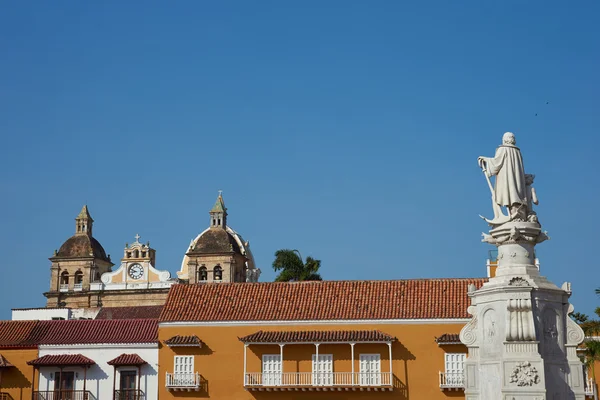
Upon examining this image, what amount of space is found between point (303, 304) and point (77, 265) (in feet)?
144

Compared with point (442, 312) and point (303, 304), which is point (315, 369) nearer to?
point (303, 304)

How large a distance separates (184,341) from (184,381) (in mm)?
1499

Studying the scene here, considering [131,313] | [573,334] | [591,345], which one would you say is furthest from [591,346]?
[131,313]

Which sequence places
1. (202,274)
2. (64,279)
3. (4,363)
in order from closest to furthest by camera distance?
(4,363)
(202,274)
(64,279)

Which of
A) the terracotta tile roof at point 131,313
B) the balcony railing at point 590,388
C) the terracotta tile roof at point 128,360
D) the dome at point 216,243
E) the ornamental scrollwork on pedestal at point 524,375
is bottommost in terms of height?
the ornamental scrollwork on pedestal at point 524,375

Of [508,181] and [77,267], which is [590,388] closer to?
[508,181]

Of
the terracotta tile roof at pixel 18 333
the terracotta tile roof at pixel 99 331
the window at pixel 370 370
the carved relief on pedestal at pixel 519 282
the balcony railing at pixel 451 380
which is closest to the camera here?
the carved relief on pedestal at pixel 519 282

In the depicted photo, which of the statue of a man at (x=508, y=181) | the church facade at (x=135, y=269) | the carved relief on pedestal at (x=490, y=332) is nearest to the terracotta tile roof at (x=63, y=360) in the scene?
the carved relief on pedestal at (x=490, y=332)

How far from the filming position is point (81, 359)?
114 feet

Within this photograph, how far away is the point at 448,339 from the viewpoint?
31.9 m

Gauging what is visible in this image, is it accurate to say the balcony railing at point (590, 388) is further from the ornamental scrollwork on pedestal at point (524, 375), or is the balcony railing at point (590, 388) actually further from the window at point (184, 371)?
the ornamental scrollwork on pedestal at point (524, 375)

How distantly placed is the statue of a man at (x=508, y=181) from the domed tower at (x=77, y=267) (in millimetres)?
60420

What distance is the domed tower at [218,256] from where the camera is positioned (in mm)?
71500

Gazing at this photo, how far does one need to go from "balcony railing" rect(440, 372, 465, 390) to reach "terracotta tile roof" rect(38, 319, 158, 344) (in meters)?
10.9
